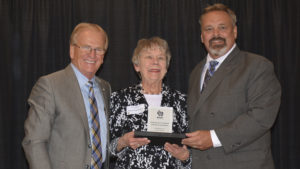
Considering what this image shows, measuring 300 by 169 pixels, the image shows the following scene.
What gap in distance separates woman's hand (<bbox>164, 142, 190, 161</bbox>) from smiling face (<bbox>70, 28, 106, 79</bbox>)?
111 centimetres

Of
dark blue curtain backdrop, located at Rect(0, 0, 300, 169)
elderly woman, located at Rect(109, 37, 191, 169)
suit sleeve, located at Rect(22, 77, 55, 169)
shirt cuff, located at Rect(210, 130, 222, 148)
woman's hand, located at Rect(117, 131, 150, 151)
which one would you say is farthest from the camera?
dark blue curtain backdrop, located at Rect(0, 0, 300, 169)

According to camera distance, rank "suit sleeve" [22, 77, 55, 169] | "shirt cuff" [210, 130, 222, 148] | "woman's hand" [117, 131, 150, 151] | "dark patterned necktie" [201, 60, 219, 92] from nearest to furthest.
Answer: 1. "suit sleeve" [22, 77, 55, 169]
2. "woman's hand" [117, 131, 150, 151]
3. "shirt cuff" [210, 130, 222, 148]
4. "dark patterned necktie" [201, 60, 219, 92]

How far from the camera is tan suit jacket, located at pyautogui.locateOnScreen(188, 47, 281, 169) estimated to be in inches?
111

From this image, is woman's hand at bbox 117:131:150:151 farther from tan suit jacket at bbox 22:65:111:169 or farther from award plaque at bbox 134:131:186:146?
tan suit jacket at bbox 22:65:111:169

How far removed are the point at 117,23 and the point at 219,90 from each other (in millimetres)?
3025

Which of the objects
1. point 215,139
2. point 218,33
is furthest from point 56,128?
point 218,33

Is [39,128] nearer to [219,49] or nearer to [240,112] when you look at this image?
[240,112]

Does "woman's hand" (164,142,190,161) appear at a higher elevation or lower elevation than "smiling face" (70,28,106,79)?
lower

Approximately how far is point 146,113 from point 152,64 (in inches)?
20.9

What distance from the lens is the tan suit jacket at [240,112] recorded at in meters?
2.82

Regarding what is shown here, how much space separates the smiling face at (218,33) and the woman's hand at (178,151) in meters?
1.07

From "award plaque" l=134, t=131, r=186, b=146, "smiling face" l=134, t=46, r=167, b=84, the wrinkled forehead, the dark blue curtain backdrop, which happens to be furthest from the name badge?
the dark blue curtain backdrop

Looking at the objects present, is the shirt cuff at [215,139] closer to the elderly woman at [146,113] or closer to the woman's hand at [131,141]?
the elderly woman at [146,113]

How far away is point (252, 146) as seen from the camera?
290cm
